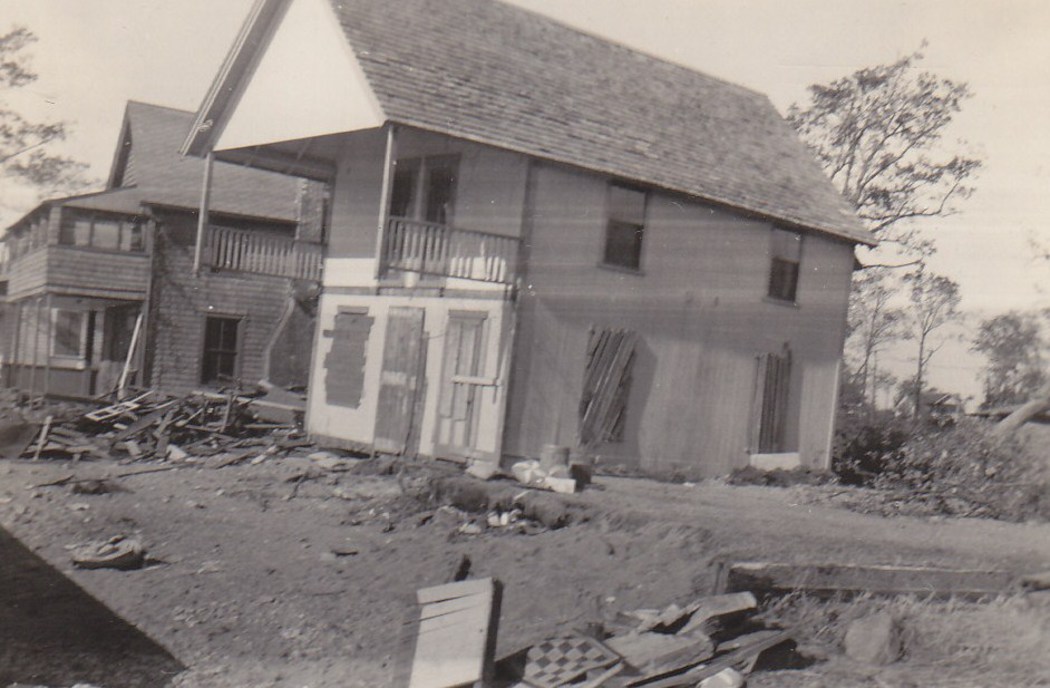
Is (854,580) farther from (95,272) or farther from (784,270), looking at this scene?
(95,272)

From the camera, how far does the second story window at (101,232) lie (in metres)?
23.4

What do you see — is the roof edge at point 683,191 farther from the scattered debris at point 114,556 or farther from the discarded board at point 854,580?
the discarded board at point 854,580

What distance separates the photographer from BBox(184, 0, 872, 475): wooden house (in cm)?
1478

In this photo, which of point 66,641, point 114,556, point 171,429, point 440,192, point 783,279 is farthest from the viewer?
point 783,279

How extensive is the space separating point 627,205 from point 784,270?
171 inches

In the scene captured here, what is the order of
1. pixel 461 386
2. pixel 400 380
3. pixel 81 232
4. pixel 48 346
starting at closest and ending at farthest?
pixel 461 386
pixel 400 380
pixel 81 232
pixel 48 346

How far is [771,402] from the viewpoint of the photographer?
18.3 metres

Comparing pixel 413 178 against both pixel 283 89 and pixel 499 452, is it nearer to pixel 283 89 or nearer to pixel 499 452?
pixel 283 89

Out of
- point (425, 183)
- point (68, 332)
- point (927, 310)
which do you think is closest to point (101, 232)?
point (68, 332)

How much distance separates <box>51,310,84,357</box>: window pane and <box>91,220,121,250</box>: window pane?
7.96 feet

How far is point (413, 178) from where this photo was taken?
16.9m

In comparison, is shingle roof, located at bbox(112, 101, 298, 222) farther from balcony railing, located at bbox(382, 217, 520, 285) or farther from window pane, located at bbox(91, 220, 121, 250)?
balcony railing, located at bbox(382, 217, 520, 285)

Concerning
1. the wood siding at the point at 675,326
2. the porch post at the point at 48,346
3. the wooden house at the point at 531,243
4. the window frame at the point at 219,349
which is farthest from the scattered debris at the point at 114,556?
the porch post at the point at 48,346

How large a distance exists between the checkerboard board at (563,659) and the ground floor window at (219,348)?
60.1 feet
